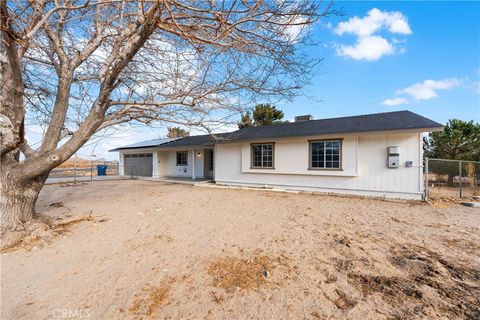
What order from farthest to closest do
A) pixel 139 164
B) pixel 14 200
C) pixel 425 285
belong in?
pixel 139 164
pixel 14 200
pixel 425 285

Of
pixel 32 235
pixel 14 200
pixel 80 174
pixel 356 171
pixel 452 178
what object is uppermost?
pixel 356 171

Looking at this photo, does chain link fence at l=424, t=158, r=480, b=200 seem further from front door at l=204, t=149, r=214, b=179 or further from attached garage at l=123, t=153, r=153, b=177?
attached garage at l=123, t=153, r=153, b=177

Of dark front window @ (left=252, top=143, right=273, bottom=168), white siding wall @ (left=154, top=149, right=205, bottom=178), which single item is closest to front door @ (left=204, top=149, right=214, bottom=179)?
white siding wall @ (left=154, top=149, right=205, bottom=178)

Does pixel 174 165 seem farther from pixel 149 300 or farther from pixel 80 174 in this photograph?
pixel 149 300

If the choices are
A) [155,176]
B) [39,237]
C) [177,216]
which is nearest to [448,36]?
[177,216]

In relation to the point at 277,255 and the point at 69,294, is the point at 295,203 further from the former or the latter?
the point at 69,294

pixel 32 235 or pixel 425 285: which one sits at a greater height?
pixel 32 235

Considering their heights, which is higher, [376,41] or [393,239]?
[376,41]

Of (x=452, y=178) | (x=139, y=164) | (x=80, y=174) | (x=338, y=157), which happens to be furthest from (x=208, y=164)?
(x=80, y=174)

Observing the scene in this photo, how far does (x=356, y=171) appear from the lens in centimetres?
903

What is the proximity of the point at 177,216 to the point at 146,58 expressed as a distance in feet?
13.8

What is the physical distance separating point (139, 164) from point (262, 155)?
42.1 feet

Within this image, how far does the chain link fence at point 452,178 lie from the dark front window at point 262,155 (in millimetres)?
6884

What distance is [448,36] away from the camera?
7.52m
